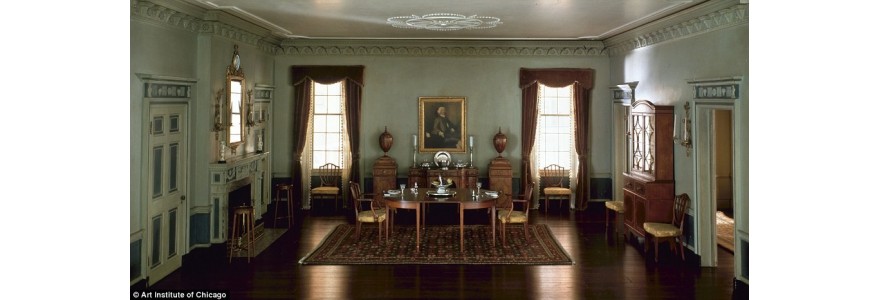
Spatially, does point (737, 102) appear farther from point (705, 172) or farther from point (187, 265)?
point (187, 265)

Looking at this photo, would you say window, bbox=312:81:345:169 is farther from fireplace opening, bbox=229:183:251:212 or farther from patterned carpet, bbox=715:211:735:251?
patterned carpet, bbox=715:211:735:251

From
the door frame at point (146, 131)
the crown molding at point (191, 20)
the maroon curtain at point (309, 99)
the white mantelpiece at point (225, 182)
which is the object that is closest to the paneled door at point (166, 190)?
the door frame at point (146, 131)

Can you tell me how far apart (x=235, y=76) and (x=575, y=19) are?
4.72 metres

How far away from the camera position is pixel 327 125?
12781 millimetres

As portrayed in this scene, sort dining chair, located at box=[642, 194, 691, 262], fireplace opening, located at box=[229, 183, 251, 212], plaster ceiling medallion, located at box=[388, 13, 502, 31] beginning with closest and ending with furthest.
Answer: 1. dining chair, located at box=[642, 194, 691, 262]
2. plaster ceiling medallion, located at box=[388, 13, 502, 31]
3. fireplace opening, located at box=[229, 183, 251, 212]

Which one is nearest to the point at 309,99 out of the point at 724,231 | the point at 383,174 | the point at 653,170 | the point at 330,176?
the point at 330,176

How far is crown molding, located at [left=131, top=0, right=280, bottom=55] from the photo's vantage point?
6.89m

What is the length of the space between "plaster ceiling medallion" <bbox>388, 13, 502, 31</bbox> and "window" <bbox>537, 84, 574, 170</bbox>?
3.30 m

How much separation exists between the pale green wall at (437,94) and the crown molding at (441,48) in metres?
0.08

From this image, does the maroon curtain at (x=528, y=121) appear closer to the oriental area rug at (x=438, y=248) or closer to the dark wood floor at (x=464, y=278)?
the oriental area rug at (x=438, y=248)

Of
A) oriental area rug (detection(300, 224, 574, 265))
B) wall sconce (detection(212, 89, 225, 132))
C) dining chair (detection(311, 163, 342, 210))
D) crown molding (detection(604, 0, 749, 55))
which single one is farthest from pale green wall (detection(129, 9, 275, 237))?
crown molding (detection(604, 0, 749, 55))

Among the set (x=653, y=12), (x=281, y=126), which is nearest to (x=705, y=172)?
(x=653, y=12)

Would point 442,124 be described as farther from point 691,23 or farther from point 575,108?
point 691,23

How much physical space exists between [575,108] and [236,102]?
20.3ft
